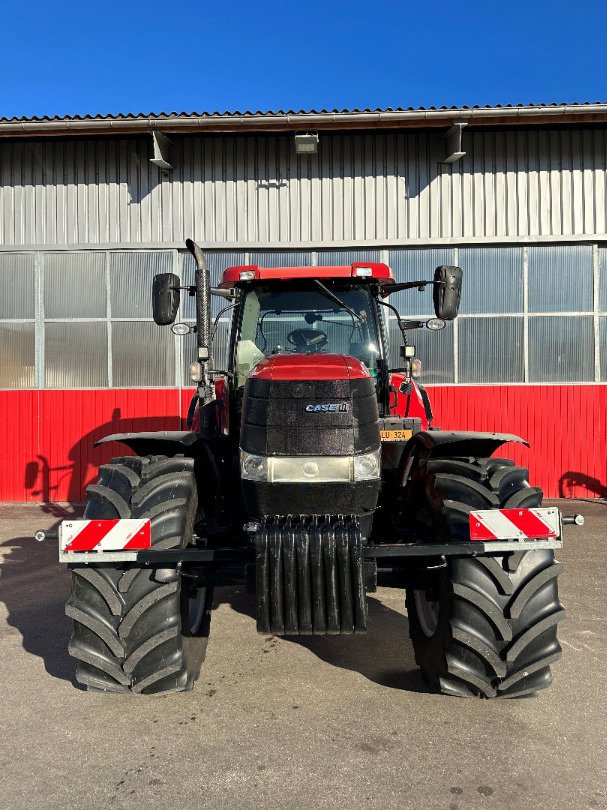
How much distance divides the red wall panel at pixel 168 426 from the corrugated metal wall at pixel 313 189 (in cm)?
214

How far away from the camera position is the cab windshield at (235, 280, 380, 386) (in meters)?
4.25

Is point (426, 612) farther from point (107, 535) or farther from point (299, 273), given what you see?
point (299, 273)

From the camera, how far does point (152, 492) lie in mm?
3215

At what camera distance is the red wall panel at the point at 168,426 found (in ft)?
29.0

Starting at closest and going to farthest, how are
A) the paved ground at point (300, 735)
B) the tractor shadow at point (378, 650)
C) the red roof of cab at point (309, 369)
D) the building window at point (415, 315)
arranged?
1. the paved ground at point (300, 735)
2. the red roof of cab at point (309, 369)
3. the tractor shadow at point (378, 650)
4. the building window at point (415, 315)

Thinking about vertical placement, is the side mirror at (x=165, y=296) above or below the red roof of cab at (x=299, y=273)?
below

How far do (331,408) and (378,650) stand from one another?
1.69 metres

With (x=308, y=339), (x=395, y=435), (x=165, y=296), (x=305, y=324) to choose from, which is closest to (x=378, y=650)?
(x=395, y=435)

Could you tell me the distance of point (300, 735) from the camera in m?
2.93

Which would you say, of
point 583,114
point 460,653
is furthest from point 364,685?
point 583,114

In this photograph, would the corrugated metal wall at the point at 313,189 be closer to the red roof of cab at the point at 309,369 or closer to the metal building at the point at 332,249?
the metal building at the point at 332,249

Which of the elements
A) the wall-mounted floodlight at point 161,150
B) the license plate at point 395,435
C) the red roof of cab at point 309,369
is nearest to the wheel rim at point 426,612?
the license plate at point 395,435

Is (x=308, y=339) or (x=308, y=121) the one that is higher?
(x=308, y=121)

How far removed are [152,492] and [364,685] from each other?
1.51m
